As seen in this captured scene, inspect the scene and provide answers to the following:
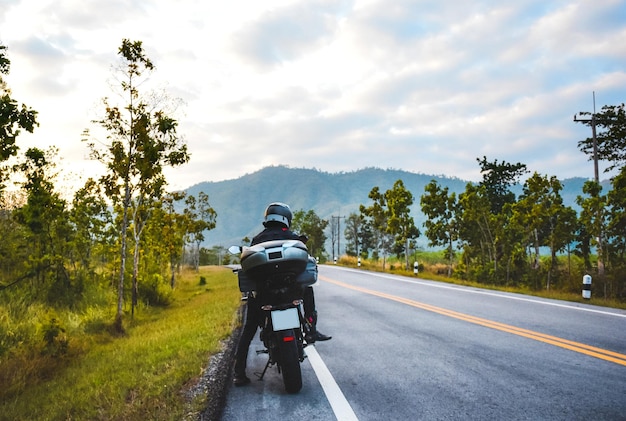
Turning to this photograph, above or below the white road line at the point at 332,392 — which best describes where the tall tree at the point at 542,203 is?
above

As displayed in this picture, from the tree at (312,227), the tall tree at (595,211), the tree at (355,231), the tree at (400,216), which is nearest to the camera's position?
the tall tree at (595,211)

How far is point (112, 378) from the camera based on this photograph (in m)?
6.07

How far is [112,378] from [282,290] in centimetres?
380

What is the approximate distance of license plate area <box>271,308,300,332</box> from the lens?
3.84 meters

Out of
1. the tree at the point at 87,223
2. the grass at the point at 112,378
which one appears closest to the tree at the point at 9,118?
the grass at the point at 112,378

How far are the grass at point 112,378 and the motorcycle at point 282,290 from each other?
88cm

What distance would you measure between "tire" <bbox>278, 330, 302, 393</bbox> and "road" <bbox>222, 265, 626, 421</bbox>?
0.33ft

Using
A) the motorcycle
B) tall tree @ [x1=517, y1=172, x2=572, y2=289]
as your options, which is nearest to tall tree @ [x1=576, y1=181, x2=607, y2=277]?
tall tree @ [x1=517, y1=172, x2=572, y2=289]

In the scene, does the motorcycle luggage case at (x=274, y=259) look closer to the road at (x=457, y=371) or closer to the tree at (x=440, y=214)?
the road at (x=457, y=371)

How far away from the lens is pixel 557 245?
2830 cm

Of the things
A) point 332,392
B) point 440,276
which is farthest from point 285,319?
point 440,276

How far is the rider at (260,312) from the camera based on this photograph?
4395 millimetres

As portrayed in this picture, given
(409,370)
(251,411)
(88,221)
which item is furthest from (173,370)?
(88,221)

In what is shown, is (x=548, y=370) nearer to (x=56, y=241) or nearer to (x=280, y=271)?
(x=280, y=271)
